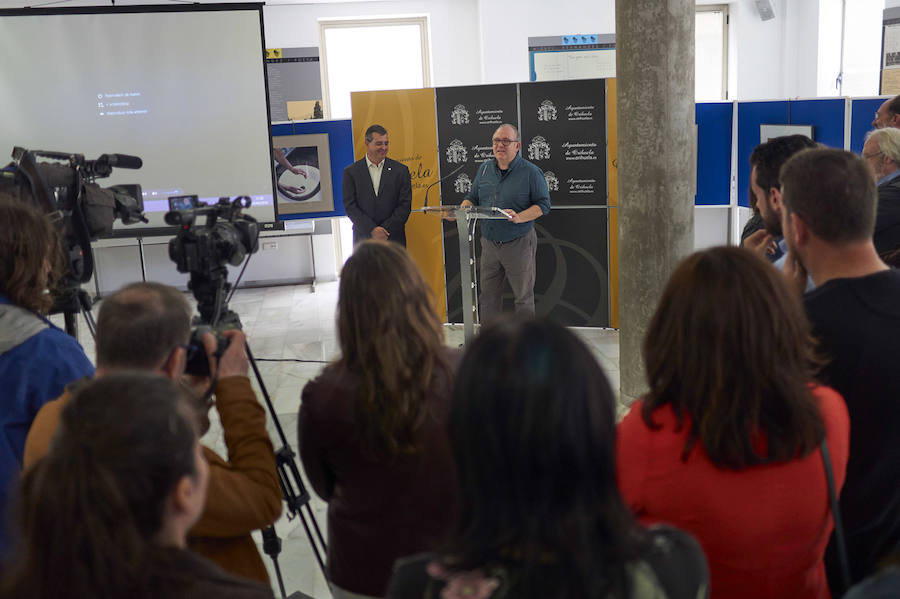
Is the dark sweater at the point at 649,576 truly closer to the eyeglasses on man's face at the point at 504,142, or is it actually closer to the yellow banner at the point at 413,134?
the eyeglasses on man's face at the point at 504,142

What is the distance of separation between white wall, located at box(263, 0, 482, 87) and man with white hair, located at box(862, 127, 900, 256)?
19.0 ft

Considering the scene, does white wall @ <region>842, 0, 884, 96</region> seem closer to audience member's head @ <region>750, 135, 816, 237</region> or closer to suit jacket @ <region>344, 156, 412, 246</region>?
suit jacket @ <region>344, 156, 412, 246</region>

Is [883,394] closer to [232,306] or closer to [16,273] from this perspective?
[16,273]

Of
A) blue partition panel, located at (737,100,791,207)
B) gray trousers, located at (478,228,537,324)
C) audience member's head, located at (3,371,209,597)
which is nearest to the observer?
audience member's head, located at (3,371,209,597)

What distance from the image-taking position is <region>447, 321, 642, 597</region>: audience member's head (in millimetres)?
908

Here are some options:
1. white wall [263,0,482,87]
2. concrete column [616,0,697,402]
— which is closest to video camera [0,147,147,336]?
concrete column [616,0,697,402]

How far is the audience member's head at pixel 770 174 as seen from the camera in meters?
2.66

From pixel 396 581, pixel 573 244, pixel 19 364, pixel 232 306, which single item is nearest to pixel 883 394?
pixel 396 581

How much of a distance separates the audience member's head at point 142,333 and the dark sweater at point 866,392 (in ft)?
4.24

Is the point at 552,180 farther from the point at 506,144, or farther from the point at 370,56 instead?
the point at 370,56

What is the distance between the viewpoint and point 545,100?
6262 millimetres

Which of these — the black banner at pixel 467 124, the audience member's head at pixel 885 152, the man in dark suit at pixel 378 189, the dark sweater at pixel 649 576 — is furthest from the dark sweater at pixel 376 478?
the black banner at pixel 467 124

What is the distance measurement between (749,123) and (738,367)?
542cm

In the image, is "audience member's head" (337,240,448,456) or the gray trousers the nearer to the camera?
"audience member's head" (337,240,448,456)
